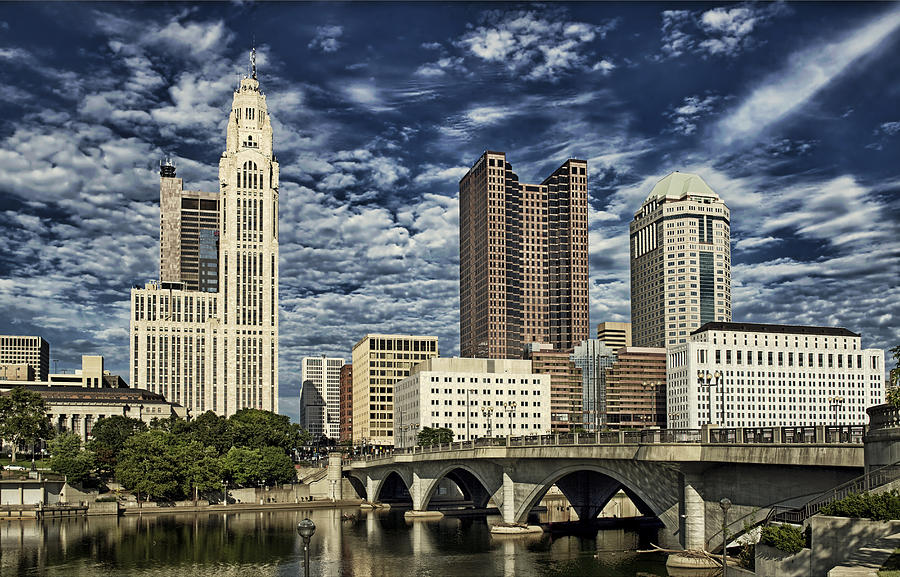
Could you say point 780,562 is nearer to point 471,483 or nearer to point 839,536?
point 839,536

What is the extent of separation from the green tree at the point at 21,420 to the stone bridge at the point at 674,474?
89578 mm

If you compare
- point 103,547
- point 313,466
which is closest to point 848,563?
point 103,547

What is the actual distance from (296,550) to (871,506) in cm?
7200

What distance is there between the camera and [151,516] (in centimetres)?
13950

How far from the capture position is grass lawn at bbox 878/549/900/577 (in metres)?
37.8

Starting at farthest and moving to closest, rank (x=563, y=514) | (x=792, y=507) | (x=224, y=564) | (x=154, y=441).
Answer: (x=154, y=441), (x=563, y=514), (x=224, y=564), (x=792, y=507)

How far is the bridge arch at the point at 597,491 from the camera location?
2842 inches

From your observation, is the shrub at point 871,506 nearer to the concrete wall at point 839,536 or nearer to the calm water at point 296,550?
the concrete wall at point 839,536

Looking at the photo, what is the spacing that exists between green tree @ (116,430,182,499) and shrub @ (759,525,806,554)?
387 ft

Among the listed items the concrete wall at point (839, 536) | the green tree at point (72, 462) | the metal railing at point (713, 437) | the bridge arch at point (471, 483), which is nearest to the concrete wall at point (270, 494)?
the green tree at point (72, 462)

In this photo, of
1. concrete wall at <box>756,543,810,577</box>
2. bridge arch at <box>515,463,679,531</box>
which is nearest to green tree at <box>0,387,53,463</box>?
bridge arch at <box>515,463,679,531</box>

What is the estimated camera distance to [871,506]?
136 feet

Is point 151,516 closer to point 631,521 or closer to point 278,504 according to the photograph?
point 278,504

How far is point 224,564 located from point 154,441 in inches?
2722
